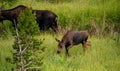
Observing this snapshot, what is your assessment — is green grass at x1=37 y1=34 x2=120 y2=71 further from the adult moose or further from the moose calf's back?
the adult moose

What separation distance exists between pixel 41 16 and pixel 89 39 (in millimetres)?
2717

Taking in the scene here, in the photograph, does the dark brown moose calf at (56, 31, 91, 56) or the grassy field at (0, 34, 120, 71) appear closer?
the grassy field at (0, 34, 120, 71)

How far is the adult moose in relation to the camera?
14.8 meters

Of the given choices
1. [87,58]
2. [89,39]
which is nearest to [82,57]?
[87,58]

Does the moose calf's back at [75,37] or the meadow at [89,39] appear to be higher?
the moose calf's back at [75,37]

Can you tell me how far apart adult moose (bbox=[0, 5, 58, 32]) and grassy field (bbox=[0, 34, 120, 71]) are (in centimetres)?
180

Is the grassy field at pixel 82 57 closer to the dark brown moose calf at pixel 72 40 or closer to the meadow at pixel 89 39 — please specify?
the meadow at pixel 89 39

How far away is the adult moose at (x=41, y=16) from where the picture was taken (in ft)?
48.5

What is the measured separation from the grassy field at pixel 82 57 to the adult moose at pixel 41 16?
1.80 meters

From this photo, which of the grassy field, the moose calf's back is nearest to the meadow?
the grassy field

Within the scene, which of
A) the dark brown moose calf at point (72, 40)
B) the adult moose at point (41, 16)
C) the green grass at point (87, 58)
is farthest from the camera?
the adult moose at point (41, 16)

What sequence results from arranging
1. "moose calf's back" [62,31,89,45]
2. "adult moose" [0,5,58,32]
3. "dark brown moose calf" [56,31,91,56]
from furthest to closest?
"adult moose" [0,5,58,32], "moose calf's back" [62,31,89,45], "dark brown moose calf" [56,31,91,56]

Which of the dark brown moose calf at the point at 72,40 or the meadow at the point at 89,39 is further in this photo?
the dark brown moose calf at the point at 72,40

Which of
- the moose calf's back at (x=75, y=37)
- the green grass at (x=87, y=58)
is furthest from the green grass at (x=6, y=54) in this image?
the moose calf's back at (x=75, y=37)
